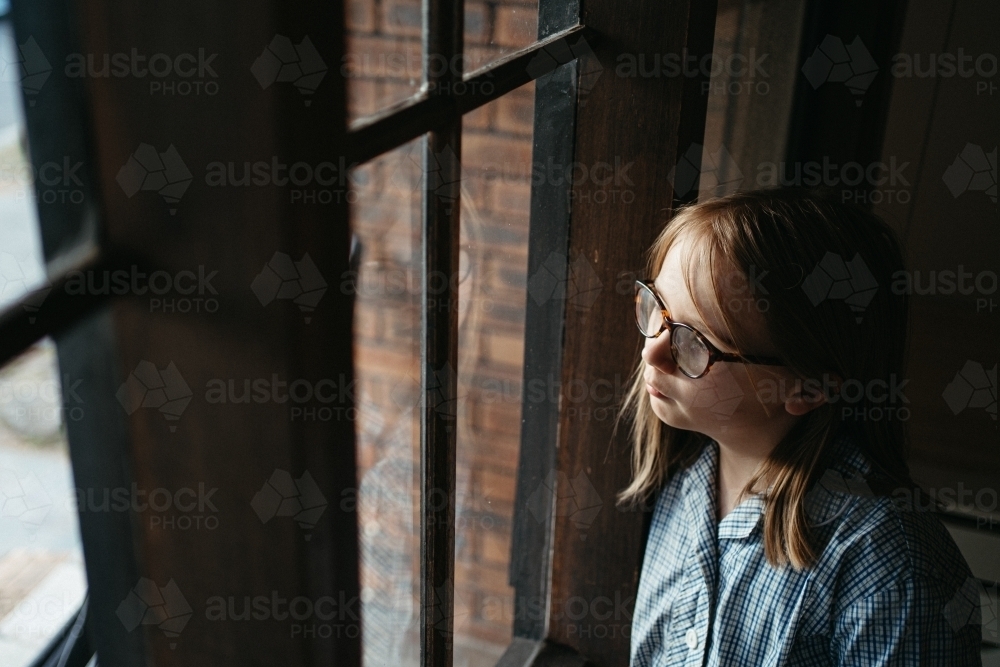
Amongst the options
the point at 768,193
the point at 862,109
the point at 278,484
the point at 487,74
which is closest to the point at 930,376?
the point at 862,109

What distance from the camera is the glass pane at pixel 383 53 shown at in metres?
0.60

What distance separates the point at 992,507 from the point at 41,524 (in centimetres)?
159

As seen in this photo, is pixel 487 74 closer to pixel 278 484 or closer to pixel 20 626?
pixel 278 484

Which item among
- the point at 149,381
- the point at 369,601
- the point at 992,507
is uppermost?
the point at 149,381

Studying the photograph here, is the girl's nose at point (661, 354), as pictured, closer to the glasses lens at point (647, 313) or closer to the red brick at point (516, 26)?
the glasses lens at point (647, 313)

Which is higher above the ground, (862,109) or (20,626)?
(862,109)

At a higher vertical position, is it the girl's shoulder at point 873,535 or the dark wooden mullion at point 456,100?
the dark wooden mullion at point 456,100

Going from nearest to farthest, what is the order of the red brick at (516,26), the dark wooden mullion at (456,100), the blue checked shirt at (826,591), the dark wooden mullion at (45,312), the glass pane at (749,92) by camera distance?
the dark wooden mullion at (45,312), the dark wooden mullion at (456,100), the red brick at (516,26), the blue checked shirt at (826,591), the glass pane at (749,92)

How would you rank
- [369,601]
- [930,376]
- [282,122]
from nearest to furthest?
1. [282,122]
2. [369,601]
3. [930,376]

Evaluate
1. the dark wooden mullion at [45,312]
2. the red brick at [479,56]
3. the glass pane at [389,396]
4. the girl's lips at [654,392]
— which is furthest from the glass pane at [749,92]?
the dark wooden mullion at [45,312]

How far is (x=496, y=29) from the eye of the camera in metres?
0.81

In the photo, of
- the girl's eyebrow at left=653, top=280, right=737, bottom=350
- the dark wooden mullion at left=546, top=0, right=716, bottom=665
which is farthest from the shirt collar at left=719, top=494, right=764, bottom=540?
the girl's eyebrow at left=653, top=280, right=737, bottom=350

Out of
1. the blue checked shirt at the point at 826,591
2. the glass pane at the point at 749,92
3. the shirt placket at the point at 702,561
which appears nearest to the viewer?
the blue checked shirt at the point at 826,591

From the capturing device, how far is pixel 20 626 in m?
0.51
